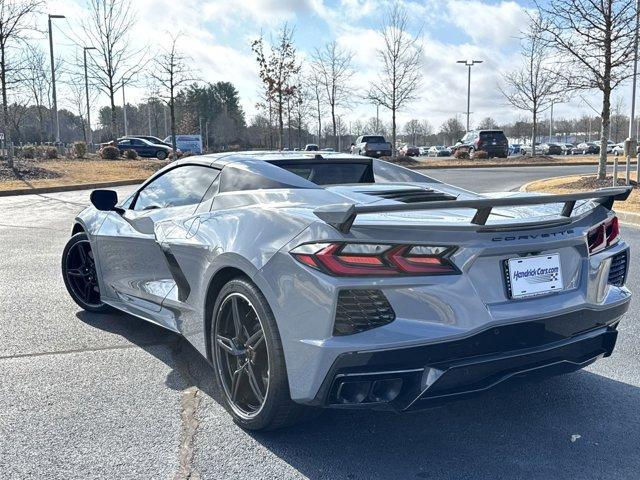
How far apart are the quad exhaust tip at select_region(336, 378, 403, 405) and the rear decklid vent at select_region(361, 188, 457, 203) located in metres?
1.09

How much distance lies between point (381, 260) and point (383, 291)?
0.41 feet

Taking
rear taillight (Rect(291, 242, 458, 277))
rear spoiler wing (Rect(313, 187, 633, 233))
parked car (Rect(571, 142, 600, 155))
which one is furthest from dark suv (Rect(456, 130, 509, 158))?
rear taillight (Rect(291, 242, 458, 277))

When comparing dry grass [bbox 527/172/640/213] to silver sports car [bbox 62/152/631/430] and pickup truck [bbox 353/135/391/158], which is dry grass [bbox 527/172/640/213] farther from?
pickup truck [bbox 353/135/391/158]

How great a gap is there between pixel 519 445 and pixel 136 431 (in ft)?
6.17

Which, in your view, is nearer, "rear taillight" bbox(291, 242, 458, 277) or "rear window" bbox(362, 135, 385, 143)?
"rear taillight" bbox(291, 242, 458, 277)

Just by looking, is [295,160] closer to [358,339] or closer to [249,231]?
[249,231]

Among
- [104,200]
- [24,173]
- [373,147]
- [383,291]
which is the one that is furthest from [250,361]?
[373,147]

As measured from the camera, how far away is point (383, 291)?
2.38m

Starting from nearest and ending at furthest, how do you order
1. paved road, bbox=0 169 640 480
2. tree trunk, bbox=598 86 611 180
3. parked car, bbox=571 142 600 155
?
paved road, bbox=0 169 640 480, tree trunk, bbox=598 86 611 180, parked car, bbox=571 142 600 155

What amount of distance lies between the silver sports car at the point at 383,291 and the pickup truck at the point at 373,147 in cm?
2940

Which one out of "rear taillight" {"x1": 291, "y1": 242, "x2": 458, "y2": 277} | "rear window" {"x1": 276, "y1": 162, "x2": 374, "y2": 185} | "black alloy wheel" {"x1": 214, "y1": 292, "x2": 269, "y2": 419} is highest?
"rear window" {"x1": 276, "y1": 162, "x2": 374, "y2": 185}

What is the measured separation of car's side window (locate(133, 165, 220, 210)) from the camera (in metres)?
3.81

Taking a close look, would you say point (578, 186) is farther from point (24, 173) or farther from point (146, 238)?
point (24, 173)

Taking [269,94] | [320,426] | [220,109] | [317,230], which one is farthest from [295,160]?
[220,109]
